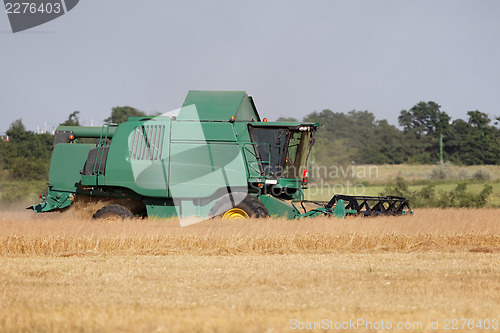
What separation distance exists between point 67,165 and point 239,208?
374cm

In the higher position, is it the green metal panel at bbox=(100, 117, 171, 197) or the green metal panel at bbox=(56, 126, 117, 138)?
the green metal panel at bbox=(56, 126, 117, 138)

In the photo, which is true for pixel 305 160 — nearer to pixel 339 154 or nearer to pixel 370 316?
pixel 370 316

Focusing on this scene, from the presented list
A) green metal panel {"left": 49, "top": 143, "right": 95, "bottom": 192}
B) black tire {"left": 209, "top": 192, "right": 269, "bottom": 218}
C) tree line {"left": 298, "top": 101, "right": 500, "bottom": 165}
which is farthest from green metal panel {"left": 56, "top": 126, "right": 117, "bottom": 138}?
tree line {"left": 298, "top": 101, "right": 500, "bottom": 165}

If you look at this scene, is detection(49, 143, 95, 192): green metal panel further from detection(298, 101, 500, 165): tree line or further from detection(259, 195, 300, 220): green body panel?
detection(298, 101, 500, 165): tree line

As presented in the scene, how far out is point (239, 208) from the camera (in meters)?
11.7

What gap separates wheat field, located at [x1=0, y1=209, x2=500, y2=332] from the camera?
18.0 feet

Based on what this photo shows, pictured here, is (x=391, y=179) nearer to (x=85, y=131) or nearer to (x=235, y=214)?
(x=85, y=131)

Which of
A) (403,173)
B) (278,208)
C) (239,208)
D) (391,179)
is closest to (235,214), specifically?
(239,208)

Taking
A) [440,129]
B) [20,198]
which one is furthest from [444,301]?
[440,129]

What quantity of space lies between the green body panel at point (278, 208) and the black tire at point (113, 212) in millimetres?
2523

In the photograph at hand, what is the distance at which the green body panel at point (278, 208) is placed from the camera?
1188cm

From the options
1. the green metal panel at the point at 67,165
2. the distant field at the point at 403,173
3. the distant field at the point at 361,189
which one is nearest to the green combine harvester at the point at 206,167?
the green metal panel at the point at 67,165

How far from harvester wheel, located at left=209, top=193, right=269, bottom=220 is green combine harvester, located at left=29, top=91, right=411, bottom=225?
18mm

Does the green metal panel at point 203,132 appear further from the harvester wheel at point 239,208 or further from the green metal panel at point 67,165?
the green metal panel at point 67,165
